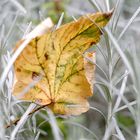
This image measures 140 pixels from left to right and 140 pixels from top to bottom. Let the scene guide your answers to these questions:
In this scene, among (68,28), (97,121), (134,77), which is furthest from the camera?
(97,121)

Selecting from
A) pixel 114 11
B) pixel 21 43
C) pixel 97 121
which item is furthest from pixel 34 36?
pixel 97 121

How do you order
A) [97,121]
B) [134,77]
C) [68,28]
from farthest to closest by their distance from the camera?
[97,121]
[68,28]
[134,77]

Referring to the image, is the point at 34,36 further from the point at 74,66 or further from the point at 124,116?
the point at 124,116

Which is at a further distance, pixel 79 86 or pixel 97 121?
pixel 97 121
